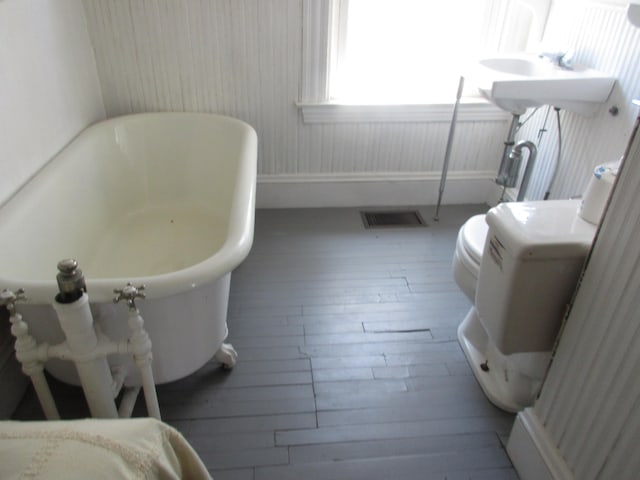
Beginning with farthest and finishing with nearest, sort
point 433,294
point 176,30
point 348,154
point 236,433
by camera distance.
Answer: point 348,154 → point 176,30 → point 433,294 → point 236,433

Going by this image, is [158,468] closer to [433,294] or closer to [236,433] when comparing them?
[236,433]

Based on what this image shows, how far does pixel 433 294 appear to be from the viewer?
82.7 inches

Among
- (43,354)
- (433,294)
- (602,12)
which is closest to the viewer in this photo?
(43,354)

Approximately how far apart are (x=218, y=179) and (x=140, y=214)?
1.39 feet

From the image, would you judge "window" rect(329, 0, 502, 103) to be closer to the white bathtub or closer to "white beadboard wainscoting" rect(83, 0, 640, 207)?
"white beadboard wainscoting" rect(83, 0, 640, 207)

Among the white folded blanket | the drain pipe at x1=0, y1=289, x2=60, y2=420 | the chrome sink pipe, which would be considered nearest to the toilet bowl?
the chrome sink pipe

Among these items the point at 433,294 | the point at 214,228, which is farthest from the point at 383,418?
the point at 214,228

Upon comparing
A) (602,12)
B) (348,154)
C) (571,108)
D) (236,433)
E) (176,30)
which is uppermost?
(602,12)

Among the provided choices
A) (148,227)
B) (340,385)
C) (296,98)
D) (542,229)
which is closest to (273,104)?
(296,98)

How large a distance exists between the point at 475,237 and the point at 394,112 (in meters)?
1.14

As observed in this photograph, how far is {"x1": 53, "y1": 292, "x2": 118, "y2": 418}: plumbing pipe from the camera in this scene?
1.00 metres

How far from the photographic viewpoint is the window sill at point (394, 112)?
2500 millimetres

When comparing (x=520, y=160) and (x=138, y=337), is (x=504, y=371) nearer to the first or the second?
(x=520, y=160)

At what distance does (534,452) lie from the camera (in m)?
1.28
